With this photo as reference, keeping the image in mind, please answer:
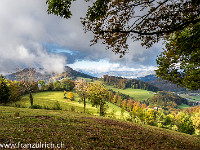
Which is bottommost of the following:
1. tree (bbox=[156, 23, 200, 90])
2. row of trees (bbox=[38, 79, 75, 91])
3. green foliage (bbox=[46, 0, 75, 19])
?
row of trees (bbox=[38, 79, 75, 91])

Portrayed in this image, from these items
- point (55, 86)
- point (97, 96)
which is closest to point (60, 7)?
point (97, 96)

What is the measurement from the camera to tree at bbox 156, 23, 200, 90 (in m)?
7.90

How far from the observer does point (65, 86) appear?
331 ft

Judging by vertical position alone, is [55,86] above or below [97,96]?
below

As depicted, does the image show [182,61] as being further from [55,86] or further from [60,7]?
[55,86]

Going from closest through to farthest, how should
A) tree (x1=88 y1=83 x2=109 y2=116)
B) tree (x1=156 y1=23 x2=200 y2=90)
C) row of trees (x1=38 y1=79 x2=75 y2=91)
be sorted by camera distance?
1. tree (x1=156 y1=23 x2=200 y2=90)
2. tree (x1=88 y1=83 x2=109 y2=116)
3. row of trees (x1=38 y1=79 x2=75 y2=91)

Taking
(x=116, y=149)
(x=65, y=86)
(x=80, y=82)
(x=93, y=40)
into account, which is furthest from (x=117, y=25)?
(x=65, y=86)

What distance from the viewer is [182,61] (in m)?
9.49

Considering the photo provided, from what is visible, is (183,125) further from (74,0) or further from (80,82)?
(74,0)

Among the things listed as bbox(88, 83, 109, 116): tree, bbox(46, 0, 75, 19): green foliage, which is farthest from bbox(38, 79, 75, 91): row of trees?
bbox(46, 0, 75, 19): green foliage

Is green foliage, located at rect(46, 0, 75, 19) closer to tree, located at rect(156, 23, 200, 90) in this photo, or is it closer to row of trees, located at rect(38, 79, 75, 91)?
tree, located at rect(156, 23, 200, 90)

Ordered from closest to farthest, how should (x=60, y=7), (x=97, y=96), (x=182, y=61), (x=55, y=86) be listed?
(x=60, y=7), (x=182, y=61), (x=97, y=96), (x=55, y=86)

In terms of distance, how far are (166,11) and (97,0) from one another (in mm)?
3945

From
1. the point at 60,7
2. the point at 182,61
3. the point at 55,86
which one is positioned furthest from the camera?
the point at 55,86
